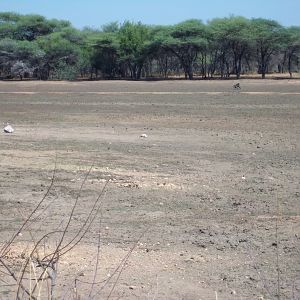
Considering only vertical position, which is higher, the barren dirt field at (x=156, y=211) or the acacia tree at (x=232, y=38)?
the acacia tree at (x=232, y=38)

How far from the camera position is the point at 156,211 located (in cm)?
913

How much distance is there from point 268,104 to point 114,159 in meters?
20.1

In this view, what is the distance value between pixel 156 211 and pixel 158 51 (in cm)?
7138

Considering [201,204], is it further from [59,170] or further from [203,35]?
[203,35]

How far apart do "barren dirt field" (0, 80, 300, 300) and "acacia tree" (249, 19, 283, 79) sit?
57234mm

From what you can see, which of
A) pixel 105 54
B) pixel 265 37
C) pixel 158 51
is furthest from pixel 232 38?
pixel 105 54

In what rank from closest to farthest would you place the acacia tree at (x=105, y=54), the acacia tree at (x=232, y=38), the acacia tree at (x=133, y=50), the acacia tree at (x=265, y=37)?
the acacia tree at (x=232, y=38) < the acacia tree at (x=265, y=37) < the acacia tree at (x=133, y=50) < the acacia tree at (x=105, y=54)

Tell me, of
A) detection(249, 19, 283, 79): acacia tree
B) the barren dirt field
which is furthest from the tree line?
the barren dirt field

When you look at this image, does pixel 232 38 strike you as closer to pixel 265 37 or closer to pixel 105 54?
pixel 265 37

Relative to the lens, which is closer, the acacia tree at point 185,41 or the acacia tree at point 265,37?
the acacia tree at point 265,37

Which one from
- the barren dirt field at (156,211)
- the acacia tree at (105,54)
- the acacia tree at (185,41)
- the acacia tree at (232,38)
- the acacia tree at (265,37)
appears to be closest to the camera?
the barren dirt field at (156,211)

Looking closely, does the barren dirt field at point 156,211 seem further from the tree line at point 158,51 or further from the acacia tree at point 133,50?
the acacia tree at point 133,50

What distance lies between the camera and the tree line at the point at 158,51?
7581 centimetres

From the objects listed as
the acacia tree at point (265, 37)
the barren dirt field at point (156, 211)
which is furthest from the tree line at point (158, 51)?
the barren dirt field at point (156, 211)
